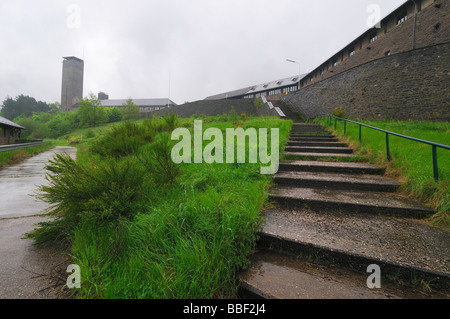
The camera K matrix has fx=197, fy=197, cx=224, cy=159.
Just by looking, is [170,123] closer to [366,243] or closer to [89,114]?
[366,243]

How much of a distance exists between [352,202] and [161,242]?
2495 mm

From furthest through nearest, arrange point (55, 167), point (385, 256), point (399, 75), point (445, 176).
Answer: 1. point (399, 75)
2. point (445, 176)
3. point (55, 167)
4. point (385, 256)

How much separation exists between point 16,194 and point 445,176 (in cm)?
693

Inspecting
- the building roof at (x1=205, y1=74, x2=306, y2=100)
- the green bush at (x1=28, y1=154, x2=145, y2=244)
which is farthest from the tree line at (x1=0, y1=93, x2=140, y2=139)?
the green bush at (x1=28, y1=154, x2=145, y2=244)

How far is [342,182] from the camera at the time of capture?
133 inches

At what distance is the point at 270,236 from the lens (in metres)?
2.06

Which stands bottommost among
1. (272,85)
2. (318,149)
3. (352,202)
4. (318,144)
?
(352,202)

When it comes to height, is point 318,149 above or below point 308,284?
→ above

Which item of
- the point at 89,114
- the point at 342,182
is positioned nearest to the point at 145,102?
the point at 89,114

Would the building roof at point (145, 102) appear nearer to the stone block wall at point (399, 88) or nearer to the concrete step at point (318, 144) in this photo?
the stone block wall at point (399, 88)

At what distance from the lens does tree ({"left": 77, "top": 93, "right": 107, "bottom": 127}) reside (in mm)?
44312
